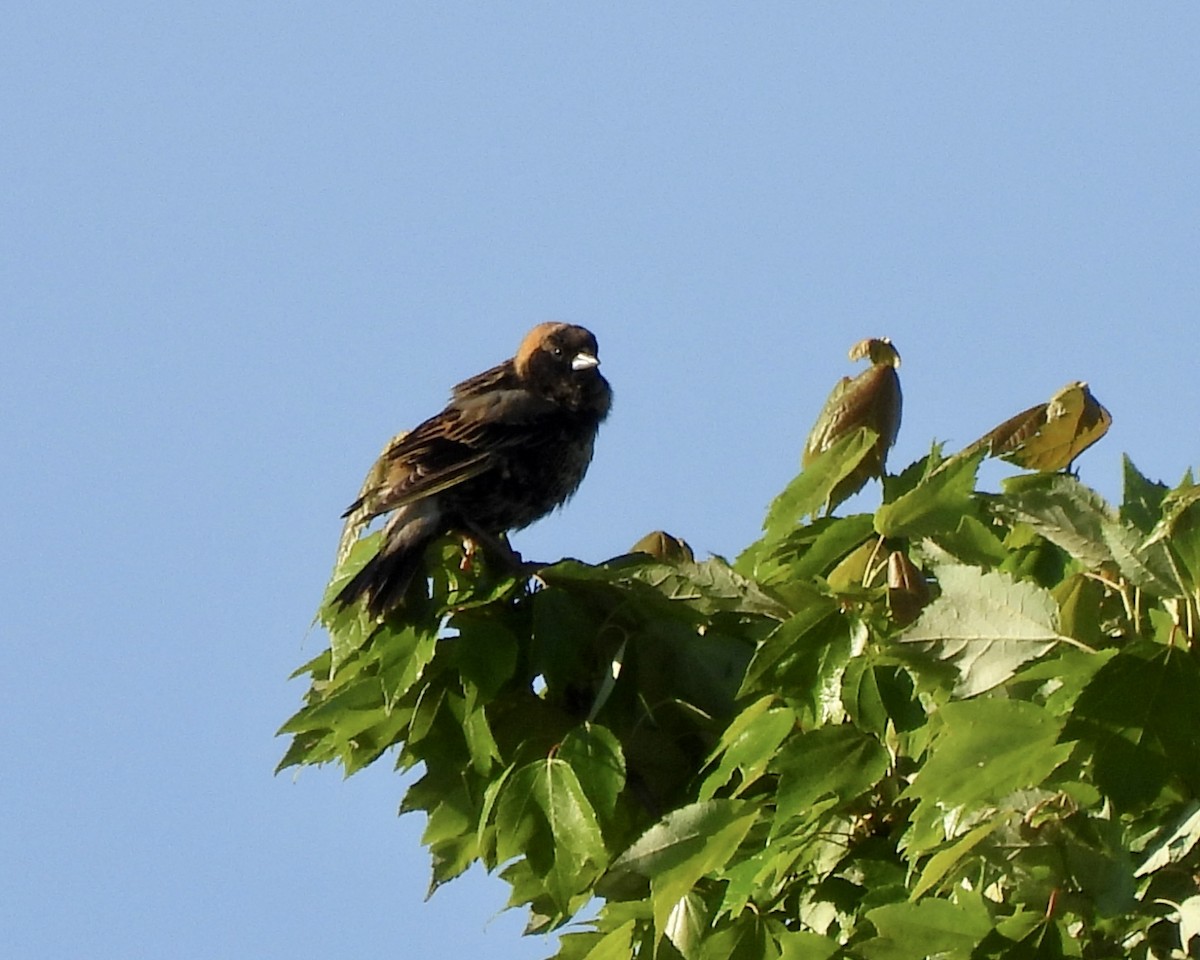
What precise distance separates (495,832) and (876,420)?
1.14 metres

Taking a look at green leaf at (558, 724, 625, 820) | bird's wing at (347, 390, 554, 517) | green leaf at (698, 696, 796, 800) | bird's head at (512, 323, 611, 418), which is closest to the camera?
green leaf at (698, 696, 796, 800)

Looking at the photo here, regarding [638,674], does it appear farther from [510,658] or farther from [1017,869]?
[1017,869]

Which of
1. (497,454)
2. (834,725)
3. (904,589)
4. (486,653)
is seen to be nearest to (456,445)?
(497,454)

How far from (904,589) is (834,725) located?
0.34 metres

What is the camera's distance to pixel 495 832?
3652 mm

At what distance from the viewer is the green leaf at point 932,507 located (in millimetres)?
3156

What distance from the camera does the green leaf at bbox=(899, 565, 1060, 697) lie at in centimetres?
273

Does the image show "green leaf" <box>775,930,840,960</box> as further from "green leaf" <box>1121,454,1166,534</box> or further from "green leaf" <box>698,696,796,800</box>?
"green leaf" <box>1121,454,1166,534</box>

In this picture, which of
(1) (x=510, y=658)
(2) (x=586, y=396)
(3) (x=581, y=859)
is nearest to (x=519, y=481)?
(2) (x=586, y=396)

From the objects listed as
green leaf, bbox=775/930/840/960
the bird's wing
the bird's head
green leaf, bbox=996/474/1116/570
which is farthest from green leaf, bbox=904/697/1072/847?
the bird's head

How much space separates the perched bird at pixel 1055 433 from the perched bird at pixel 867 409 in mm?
203

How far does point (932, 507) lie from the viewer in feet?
10.4

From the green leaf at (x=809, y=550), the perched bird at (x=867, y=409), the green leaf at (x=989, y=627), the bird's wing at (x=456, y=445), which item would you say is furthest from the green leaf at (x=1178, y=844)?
the bird's wing at (x=456, y=445)

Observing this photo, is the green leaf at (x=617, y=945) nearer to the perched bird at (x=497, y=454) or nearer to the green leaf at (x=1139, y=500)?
the green leaf at (x=1139, y=500)
